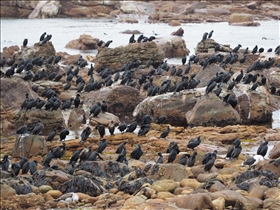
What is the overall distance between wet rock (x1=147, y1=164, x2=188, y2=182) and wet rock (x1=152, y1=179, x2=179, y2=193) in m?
0.78

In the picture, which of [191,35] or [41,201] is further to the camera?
[191,35]

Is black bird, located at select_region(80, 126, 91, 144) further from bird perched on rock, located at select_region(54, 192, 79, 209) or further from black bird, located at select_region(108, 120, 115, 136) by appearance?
bird perched on rock, located at select_region(54, 192, 79, 209)

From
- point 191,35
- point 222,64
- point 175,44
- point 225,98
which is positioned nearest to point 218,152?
point 225,98

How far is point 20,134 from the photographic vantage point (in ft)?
74.7

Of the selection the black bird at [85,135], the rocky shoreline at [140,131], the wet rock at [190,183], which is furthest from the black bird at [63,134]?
the wet rock at [190,183]

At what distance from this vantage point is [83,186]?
54.1 ft

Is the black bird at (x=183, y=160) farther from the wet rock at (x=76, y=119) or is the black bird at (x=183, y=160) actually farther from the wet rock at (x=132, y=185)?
the wet rock at (x=76, y=119)

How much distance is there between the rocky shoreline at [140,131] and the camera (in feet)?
51.5

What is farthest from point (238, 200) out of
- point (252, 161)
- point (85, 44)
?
point (85, 44)

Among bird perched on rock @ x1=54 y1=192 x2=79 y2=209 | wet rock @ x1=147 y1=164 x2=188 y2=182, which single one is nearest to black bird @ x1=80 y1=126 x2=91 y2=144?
wet rock @ x1=147 y1=164 x2=188 y2=182

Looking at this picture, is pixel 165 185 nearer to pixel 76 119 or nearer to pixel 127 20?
pixel 76 119

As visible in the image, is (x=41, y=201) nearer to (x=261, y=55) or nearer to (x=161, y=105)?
(x=161, y=105)

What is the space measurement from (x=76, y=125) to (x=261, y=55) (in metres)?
16.4

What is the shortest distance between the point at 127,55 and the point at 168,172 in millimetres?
23744
